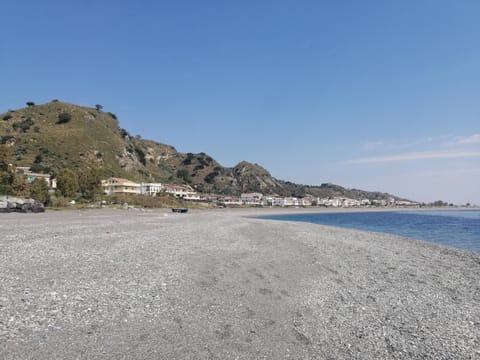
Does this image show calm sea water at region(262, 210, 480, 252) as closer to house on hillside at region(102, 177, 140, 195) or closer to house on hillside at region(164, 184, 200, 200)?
house on hillside at region(102, 177, 140, 195)

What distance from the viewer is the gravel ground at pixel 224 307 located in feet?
21.4

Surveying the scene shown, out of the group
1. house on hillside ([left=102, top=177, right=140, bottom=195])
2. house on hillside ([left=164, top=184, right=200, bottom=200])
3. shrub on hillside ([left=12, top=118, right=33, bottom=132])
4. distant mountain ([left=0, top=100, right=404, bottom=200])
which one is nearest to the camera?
distant mountain ([left=0, top=100, right=404, bottom=200])

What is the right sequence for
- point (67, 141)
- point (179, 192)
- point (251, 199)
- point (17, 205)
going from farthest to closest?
→ point (251, 199) < point (179, 192) < point (67, 141) < point (17, 205)

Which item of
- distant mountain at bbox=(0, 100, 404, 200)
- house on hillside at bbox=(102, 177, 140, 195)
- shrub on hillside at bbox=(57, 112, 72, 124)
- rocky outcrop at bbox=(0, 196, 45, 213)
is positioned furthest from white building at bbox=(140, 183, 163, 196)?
rocky outcrop at bbox=(0, 196, 45, 213)

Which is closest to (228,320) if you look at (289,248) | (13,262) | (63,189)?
(13,262)

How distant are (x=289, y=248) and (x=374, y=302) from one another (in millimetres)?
10086

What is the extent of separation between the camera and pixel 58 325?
22.7 feet

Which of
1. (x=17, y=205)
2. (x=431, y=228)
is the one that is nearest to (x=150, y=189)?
(x=17, y=205)

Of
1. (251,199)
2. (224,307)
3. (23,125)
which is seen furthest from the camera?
(251,199)

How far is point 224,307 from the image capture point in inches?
347

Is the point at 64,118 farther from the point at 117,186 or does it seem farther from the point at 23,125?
the point at 117,186

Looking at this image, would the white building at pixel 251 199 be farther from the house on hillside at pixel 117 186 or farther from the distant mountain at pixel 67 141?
the house on hillside at pixel 117 186

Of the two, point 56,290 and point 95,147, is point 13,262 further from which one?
point 95,147

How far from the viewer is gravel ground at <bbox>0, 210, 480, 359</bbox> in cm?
651
